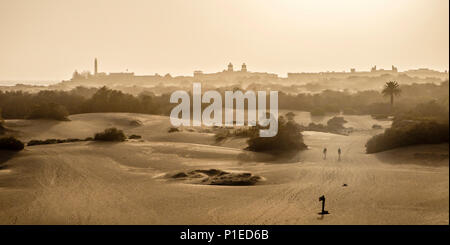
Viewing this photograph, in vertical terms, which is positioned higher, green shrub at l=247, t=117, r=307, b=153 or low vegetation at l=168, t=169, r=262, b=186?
green shrub at l=247, t=117, r=307, b=153

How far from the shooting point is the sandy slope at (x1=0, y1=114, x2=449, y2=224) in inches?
632

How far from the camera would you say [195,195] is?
2033cm

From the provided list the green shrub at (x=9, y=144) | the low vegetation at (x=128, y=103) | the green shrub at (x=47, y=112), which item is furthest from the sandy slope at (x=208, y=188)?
the low vegetation at (x=128, y=103)

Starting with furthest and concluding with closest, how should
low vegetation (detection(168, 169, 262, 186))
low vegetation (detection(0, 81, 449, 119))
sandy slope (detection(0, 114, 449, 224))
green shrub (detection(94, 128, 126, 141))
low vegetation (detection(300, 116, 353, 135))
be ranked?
low vegetation (detection(0, 81, 449, 119)) → low vegetation (detection(300, 116, 353, 135)) → green shrub (detection(94, 128, 126, 141)) → low vegetation (detection(168, 169, 262, 186)) → sandy slope (detection(0, 114, 449, 224))

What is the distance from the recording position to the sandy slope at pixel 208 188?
52.7 feet

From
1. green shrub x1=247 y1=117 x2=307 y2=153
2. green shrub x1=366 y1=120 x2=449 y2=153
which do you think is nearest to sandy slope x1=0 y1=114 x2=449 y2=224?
green shrub x1=366 y1=120 x2=449 y2=153

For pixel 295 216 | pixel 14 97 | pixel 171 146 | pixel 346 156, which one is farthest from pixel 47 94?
pixel 295 216

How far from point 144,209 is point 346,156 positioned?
1801cm

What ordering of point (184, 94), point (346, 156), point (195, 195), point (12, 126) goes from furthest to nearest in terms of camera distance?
point (184, 94) → point (12, 126) → point (346, 156) → point (195, 195)

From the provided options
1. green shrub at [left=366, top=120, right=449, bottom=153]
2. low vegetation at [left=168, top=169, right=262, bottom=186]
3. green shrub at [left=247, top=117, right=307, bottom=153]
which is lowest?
low vegetation at [left=168, top=169, right=262, bottom=186]

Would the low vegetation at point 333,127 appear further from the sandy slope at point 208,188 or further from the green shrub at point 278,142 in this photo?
the sandy slope at point 208,188

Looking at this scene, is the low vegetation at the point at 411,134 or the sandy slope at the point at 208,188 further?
the low vegetation at the point at 411,134

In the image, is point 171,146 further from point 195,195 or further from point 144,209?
point 144,209

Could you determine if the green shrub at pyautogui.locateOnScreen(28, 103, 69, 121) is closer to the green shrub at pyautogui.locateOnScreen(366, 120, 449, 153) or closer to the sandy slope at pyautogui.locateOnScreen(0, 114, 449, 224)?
the sandy slope at pyautogui.locateOnScreen(0, 114, 449, 224)
